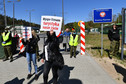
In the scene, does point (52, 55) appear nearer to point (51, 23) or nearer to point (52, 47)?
point (52, 47)

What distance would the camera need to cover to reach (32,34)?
4547 mm

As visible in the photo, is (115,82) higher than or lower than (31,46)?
lower

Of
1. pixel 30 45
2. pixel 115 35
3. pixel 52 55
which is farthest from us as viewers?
pixel 115 35

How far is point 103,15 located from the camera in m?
8.01

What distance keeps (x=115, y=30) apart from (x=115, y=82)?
13.5ft

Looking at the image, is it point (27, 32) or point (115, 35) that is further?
point (115, 35)

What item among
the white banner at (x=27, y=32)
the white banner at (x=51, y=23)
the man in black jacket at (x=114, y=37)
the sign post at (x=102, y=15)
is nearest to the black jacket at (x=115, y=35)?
the man in black jacket at (x=114, y=37)

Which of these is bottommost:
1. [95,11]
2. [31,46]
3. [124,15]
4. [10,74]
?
[10,74]

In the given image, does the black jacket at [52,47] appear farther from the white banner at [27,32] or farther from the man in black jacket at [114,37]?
the man in black jacket at [114,37]

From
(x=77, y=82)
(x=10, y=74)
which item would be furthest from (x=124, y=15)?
(x=10, y=74)

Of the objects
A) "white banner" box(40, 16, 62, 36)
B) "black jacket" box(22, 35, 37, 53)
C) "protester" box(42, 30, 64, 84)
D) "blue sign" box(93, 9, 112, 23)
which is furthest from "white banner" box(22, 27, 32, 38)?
"blue sign" box(93, 9, 112, 23)

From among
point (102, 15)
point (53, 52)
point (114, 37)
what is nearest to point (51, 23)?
point (53, 52)

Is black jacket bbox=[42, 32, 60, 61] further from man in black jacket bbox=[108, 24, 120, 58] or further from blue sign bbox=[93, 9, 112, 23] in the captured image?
blue sign bbox=[93, 9, 112, 23]

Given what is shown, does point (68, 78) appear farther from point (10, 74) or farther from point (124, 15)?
point (124, 15)
